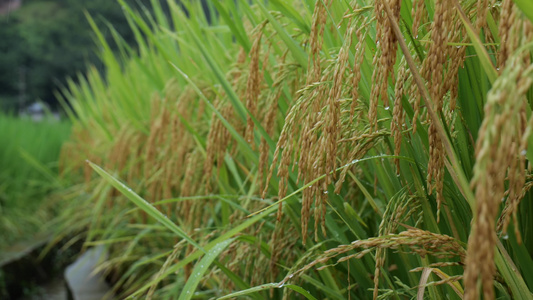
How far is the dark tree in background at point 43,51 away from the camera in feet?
99.1

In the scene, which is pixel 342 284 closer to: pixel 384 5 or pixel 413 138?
pixel 413 138

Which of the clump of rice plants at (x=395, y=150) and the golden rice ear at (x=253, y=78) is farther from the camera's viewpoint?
the golden rice ear at (x=253, y=78)

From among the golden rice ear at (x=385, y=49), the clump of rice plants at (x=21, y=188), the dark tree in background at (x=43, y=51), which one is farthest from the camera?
the dark tree in background at (x=43, y=51)

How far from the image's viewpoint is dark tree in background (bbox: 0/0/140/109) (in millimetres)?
30203

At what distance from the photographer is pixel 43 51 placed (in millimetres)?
31453

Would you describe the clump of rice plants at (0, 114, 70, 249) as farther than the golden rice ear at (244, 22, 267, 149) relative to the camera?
Yes

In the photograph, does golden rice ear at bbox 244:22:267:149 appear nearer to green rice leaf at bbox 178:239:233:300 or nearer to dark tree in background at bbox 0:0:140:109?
green rice leaf at bbox 178:239:233:300

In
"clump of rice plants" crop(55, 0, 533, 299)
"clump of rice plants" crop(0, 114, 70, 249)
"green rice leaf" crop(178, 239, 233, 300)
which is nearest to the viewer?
"clump of rice plants" crop(55, 0, 533, 299)

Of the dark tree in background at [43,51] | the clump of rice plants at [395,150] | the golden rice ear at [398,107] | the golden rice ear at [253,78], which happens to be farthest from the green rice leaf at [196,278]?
the dark tree in background at [43,51]

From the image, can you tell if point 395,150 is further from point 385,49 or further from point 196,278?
point 196,278

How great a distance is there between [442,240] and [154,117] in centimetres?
242

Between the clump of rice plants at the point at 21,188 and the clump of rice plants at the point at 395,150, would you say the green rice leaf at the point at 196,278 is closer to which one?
the clump of rice plants at the point at 395,150

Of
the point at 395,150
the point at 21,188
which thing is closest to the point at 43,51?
the point at 21,188

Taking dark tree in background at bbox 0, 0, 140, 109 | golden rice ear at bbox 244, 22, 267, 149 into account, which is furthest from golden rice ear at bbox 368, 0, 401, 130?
dark tree in background at bbox 0, 0, 140, 109
